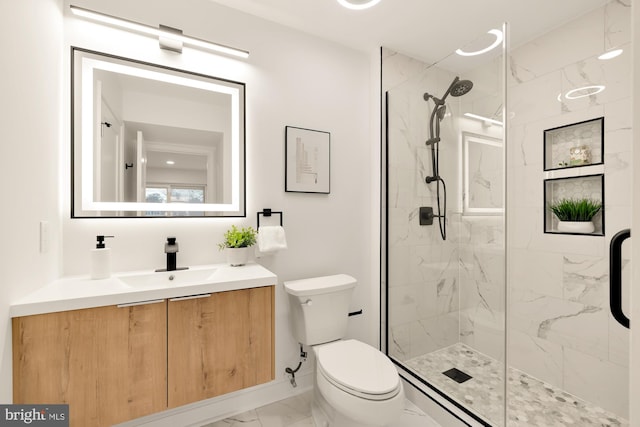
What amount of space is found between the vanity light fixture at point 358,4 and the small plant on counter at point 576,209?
176cm

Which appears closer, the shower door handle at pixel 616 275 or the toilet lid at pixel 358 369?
the shower door handle at pixel 616 275

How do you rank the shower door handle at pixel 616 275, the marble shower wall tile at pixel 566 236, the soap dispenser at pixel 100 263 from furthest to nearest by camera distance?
the marble shower wall tile at pixel 566 236 → the soap dispenser at pixel 100 263 → the shower door handle at pixel 616 275

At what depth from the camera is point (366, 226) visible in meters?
2.23

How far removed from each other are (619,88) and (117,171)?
2.84m

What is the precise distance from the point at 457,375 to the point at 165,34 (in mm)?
2632

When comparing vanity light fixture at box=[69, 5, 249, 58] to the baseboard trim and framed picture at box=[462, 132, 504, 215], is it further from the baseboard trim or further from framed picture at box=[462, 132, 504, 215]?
the baseboard trim

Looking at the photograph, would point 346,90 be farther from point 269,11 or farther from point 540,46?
point 540,46

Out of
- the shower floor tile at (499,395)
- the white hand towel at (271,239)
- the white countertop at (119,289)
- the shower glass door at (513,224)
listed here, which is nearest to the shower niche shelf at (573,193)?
the shower glass door at (513,224)

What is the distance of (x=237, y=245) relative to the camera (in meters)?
1.66

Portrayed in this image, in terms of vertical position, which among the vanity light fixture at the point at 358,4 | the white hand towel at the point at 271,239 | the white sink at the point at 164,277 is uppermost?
the vanity light fixture at the point at 358,4

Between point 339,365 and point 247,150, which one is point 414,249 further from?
A: point 247,150

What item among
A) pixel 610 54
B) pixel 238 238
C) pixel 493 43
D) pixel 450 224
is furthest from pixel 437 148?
pixel 238 238

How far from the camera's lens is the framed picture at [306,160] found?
1.91 metres

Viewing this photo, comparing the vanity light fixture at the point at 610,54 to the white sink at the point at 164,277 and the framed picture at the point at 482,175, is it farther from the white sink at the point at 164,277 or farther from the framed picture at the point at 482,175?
the white sink at the point at 164,277
